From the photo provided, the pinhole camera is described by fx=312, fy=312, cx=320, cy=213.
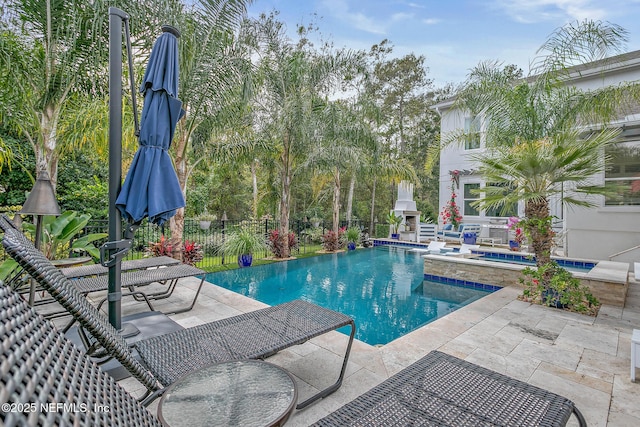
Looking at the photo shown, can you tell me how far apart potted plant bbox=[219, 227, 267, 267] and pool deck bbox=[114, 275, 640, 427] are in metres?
3.67

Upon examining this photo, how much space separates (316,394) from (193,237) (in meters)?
9.73

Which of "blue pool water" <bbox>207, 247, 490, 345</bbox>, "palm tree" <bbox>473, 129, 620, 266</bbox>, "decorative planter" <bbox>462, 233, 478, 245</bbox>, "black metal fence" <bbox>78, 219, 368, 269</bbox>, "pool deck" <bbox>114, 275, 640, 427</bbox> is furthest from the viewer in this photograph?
"decorative planter" <bbox>462, 233, 478, 245</bbox>

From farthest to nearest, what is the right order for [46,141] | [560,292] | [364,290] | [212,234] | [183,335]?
[212,234] < [364,290] < [46,141] < [560,292] < [183,335]

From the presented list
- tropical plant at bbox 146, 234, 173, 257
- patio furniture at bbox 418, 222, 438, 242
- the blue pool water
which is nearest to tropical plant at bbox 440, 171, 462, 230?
patio furniture at bbox 418, 222, 438, 242

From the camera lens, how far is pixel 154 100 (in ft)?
9.01

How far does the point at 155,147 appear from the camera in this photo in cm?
280

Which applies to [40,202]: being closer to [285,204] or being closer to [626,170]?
[285,204]

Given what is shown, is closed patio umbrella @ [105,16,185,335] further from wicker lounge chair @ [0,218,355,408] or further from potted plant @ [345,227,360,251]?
potted plant @ [345,227,360,251]

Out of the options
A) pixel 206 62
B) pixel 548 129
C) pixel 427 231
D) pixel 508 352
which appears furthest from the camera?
pixel 427 231

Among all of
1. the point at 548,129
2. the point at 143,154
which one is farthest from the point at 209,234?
the point at 548,129

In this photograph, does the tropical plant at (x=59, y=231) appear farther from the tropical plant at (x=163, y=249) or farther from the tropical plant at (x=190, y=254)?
the tropical plant at (x=190, y=254)

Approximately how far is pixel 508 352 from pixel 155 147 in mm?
4183

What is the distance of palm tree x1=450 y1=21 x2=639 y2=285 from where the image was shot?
4816 millimetres

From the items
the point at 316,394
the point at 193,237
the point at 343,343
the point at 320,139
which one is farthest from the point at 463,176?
the point at 316,394
